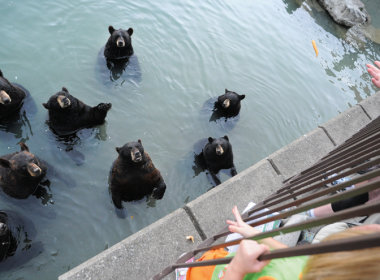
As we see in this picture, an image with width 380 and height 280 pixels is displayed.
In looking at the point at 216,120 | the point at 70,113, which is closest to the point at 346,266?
the point at 70,113

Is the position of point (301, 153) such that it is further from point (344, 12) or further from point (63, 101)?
point (344, 12)

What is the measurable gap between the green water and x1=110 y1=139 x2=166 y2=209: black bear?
0.88ft

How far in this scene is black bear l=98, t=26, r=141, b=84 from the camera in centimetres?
642

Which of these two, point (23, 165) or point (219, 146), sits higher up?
point (23, 165)

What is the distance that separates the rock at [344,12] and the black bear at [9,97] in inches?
624

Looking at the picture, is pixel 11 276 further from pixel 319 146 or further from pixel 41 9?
pixel 41 9

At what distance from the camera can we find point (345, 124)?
559cm

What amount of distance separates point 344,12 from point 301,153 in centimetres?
1388

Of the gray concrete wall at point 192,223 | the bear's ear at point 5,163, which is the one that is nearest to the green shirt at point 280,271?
the gray concrete wall at point 192,223

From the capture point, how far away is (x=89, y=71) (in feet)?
21.4

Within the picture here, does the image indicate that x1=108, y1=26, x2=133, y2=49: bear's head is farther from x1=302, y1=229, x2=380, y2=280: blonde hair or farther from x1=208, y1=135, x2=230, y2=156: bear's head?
x1=302, y1=229, x2=380, y2=280: blonde hair

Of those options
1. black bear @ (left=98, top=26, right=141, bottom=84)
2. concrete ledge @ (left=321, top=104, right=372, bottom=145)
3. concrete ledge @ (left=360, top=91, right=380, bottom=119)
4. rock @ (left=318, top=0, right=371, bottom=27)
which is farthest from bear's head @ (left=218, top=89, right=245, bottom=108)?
rock @ (left=318, top=0, right=371, bottom=27)

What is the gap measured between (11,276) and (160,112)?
4.19 metres

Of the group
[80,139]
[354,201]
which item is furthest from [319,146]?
[80,139]
